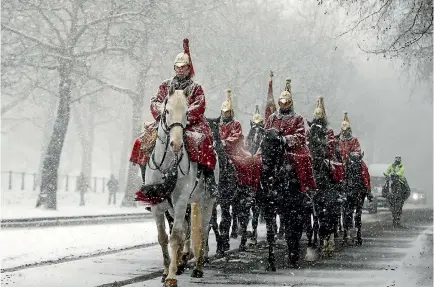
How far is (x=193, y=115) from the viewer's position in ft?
37.8

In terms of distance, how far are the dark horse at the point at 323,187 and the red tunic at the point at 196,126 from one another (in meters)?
4.22

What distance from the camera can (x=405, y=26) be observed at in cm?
2189

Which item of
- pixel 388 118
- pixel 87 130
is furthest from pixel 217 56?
pixel 388 118

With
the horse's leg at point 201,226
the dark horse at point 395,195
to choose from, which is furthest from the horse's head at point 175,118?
the dark horse at point 395,195

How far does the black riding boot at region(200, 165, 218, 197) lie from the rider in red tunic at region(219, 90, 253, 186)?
2757mm

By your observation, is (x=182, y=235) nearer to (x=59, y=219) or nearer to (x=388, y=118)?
(x=59, y=219)

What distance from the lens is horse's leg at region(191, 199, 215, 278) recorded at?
1210 cm

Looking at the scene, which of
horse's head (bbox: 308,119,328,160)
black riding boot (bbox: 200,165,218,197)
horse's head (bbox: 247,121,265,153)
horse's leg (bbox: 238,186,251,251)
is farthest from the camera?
horse's leg (bbox: 238,186,251,251)

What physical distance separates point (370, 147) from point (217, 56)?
44.0 m

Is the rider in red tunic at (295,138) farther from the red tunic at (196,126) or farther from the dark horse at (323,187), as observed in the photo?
the red tunic at (196,126)

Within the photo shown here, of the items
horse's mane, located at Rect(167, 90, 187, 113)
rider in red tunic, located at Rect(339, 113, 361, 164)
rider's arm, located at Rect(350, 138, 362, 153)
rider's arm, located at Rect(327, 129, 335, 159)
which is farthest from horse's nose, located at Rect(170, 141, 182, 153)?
rider's arm, located at Rect(350, 138, 362, 153)

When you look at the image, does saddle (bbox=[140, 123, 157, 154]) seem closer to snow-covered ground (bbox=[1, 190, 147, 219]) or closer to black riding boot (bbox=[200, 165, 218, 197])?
black riding boot (bbox=[200, 165, 218, 197])

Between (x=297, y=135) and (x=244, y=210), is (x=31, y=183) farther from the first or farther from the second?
(x=297, y=135)

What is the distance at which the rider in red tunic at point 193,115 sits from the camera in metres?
11.4
